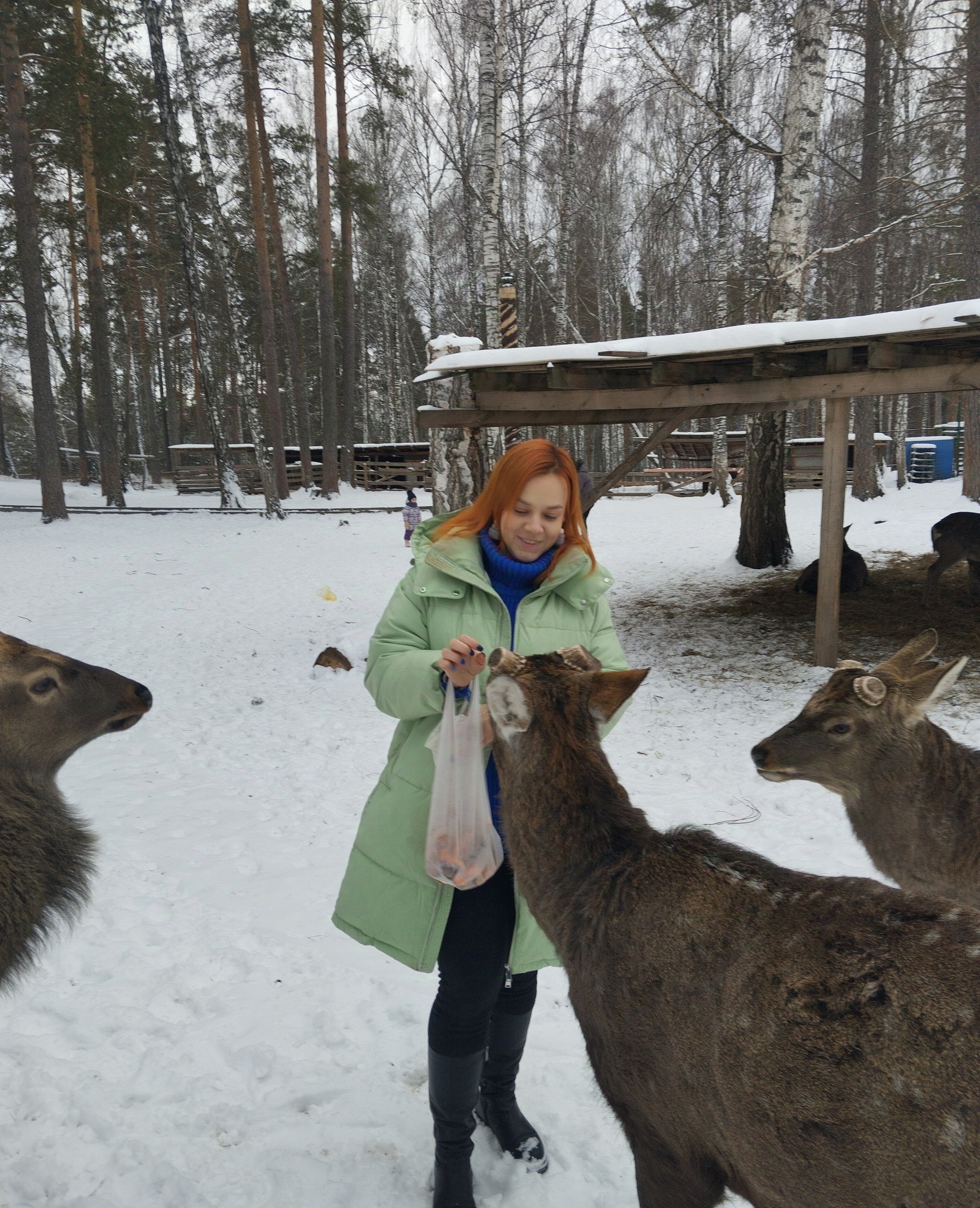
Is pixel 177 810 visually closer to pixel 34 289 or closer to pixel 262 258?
pixel 34 289

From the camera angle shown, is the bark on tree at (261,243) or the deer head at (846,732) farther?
the bark on tree at (261,243)

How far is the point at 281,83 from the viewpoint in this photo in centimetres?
2094

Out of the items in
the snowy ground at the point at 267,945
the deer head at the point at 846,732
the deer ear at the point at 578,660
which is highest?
the deer ear at the point at 578,660

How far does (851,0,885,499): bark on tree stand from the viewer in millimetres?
14984

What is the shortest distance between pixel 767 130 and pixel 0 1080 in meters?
24.1

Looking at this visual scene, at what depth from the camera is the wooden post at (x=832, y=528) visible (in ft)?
23.8

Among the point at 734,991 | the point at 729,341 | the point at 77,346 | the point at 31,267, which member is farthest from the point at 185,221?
the point at 734,991

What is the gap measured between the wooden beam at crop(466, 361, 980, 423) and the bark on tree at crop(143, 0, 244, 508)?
45.4 ft

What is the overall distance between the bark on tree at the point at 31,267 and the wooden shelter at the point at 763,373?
1440 cm

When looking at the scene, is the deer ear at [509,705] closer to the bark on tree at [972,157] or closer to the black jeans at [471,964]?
the black jeans at [471,964]

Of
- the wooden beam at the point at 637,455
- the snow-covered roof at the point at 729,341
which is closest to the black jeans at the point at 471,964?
the snow-covered roof at the point at 729,341

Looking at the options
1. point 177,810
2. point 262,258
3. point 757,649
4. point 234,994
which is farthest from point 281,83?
→ point 234,994

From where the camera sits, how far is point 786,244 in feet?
34.1

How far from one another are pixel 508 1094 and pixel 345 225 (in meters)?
25.9
